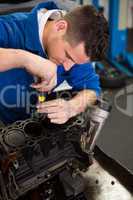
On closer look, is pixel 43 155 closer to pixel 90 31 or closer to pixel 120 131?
pixel 90 31

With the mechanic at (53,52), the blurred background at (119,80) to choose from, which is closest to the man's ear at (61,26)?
the mechanic at (53,52)

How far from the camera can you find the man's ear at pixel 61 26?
0.79 metres

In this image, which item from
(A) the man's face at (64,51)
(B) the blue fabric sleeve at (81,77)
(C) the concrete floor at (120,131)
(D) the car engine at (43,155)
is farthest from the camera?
(C) the concrete floor at (120,131)

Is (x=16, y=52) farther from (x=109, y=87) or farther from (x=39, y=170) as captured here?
(x=109, y=87)

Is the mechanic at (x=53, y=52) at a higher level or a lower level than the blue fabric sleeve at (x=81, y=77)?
higher

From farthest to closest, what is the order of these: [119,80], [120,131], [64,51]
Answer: [119,80] < [120,131] < [64,51]

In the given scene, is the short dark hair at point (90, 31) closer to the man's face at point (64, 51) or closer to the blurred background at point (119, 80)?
the man's face at point (64, 51)

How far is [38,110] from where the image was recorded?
727 millimetres

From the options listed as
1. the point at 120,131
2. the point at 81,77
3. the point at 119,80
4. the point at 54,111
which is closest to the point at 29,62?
the point at 54,111

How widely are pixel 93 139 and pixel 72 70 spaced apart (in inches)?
9.5

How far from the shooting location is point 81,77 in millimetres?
960

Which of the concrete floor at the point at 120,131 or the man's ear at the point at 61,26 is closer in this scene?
the man's ear at the point at 61,26

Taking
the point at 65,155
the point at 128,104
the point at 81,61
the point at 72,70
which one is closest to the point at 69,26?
the point at 81,61

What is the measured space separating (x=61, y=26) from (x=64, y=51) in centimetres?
6
